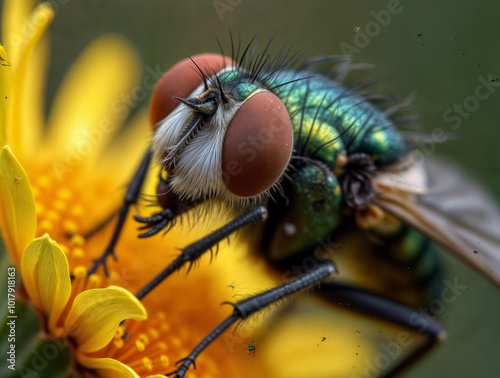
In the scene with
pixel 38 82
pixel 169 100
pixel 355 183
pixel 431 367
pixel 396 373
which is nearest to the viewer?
pixel 169 100

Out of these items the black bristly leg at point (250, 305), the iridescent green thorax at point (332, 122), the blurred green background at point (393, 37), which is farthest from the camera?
the blurred green background at point (393, 37)

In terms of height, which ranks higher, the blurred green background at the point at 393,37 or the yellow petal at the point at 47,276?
the blurred green background at the point at 393,37

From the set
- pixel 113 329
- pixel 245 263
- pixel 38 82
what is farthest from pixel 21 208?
pixel 38 82

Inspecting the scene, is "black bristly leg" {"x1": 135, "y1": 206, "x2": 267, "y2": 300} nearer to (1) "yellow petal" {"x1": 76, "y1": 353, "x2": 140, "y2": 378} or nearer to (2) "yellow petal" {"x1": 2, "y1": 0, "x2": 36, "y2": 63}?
(1) "yellow petal" {"x1": 76, "y1": 353, "x2": 140, "y2": 378}

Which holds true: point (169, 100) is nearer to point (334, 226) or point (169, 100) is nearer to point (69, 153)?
point (334, 226)

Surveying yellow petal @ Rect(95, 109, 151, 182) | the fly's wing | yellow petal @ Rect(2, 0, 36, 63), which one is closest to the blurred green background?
yellow petal @ Rect(95, 109, 151, 182)

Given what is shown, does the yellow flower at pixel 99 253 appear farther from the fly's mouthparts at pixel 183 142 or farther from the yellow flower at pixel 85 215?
the fly's mouthparts at pixel 183 142

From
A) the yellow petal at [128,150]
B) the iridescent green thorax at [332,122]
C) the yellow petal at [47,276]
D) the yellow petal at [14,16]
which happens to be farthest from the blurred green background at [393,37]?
the yellow petal at [47,276]
